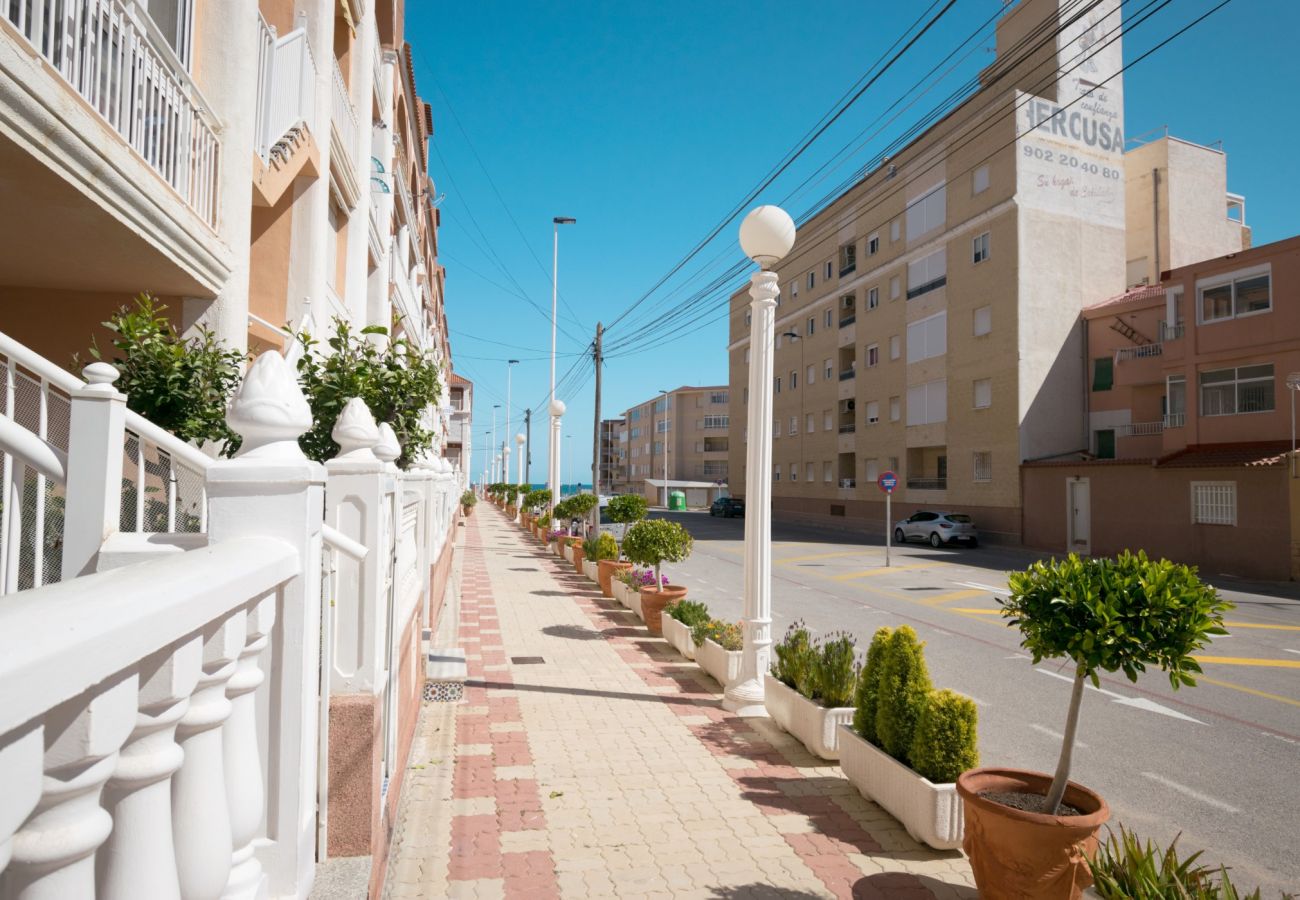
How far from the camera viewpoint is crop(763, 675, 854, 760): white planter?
20.3 ft

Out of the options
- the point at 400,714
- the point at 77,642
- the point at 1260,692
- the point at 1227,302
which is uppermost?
the point at 1227,302

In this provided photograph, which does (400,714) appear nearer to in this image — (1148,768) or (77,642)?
(77,642)

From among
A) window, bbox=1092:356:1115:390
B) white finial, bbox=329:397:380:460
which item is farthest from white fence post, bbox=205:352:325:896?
window, bbox=1092:356:1115:390

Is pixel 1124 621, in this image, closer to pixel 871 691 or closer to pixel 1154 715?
pixel 871 691

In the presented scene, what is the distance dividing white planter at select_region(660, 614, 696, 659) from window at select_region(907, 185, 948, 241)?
93.6 feet

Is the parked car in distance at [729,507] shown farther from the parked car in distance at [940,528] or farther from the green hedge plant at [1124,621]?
the green hedge plant at [1124,621]

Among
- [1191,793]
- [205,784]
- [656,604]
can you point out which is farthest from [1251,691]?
[205,784]

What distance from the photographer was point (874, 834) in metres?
4.91

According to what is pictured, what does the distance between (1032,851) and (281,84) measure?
9.00m

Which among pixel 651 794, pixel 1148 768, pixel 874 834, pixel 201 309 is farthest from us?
pixel 201 309

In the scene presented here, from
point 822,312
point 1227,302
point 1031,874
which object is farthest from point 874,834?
point 822,312

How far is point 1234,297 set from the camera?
22875mm

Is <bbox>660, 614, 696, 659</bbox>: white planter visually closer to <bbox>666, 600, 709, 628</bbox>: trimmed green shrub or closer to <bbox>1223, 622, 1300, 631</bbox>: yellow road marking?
<bbox>666, 600, 709, 628</bbox>: trimmed green shrub

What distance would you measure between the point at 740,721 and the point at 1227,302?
23409 millimetres
